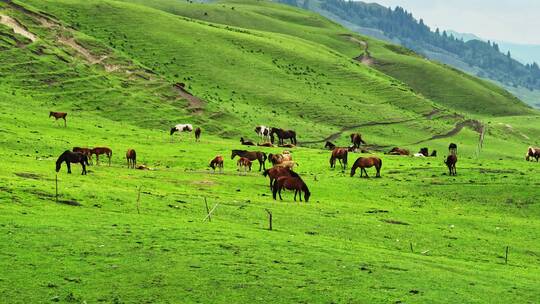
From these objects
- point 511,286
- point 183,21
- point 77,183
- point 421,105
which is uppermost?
point 183,21

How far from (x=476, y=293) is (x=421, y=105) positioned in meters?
121

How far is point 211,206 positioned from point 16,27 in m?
87.8

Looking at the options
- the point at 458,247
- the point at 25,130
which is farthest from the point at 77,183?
the point at 25,130

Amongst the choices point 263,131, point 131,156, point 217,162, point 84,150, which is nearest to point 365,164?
point 217,162

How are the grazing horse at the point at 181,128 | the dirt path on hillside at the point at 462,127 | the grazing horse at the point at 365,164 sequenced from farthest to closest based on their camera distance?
the dirt path on hillside at the point at 462,127, the grazing horse at the point at 181,128, the grazing horse at the point at 365,164

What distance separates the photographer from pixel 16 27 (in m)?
111

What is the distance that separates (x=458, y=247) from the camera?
110 ft

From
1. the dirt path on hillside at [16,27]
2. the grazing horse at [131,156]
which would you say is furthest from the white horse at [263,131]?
the dirt path on hillside at [16,27]

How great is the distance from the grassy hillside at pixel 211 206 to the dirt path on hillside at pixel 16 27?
0.53m

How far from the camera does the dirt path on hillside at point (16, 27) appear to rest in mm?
109875

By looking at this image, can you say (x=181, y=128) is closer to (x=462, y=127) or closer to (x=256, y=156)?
(x=256, y=156)

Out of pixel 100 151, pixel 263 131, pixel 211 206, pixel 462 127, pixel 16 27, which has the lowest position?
pixel 211 206

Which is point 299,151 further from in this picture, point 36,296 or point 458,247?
point 36,296

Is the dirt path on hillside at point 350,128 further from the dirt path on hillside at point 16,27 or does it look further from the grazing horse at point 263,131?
the dirt path on hillside at point 16,27
